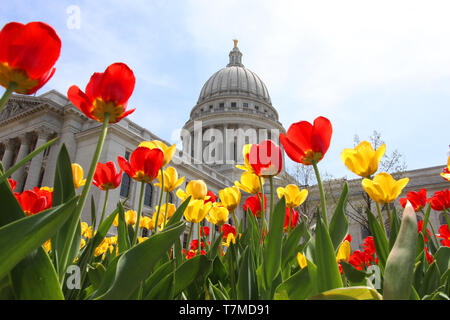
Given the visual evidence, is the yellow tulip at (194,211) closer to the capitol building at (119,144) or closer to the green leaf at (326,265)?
the green leaf at (326,265)

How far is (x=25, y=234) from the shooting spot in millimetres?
572

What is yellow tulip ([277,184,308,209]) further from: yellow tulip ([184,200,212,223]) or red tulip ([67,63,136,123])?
red tulip ([67,63,136,123])

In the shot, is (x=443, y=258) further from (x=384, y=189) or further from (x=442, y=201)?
(x=442, y=201)

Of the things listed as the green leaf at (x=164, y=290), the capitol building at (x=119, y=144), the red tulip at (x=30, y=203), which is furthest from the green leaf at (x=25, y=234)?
the capitol building at (x=119, y=144)

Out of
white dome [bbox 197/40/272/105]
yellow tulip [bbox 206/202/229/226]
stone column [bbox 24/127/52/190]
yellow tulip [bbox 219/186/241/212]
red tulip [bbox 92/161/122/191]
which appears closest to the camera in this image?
red tulip [bbox 92/161/122/191]

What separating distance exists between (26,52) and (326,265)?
0.95 metres

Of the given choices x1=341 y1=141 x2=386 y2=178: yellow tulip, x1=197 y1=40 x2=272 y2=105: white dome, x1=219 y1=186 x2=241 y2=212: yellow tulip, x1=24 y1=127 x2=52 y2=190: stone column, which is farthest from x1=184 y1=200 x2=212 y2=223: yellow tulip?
x1=197 y1=40 x2=272 y2=105: white dome

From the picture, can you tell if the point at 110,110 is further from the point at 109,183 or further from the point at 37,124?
the point at 37,124

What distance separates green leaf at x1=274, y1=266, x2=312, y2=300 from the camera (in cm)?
93

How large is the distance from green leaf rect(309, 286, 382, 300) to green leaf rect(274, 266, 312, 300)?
30 cm

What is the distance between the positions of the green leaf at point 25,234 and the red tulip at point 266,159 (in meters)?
1.02

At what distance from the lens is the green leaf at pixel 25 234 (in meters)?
0.57

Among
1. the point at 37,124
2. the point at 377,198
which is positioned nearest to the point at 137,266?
the point at 377,198

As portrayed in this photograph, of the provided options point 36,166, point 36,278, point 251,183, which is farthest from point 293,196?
point 36,166
